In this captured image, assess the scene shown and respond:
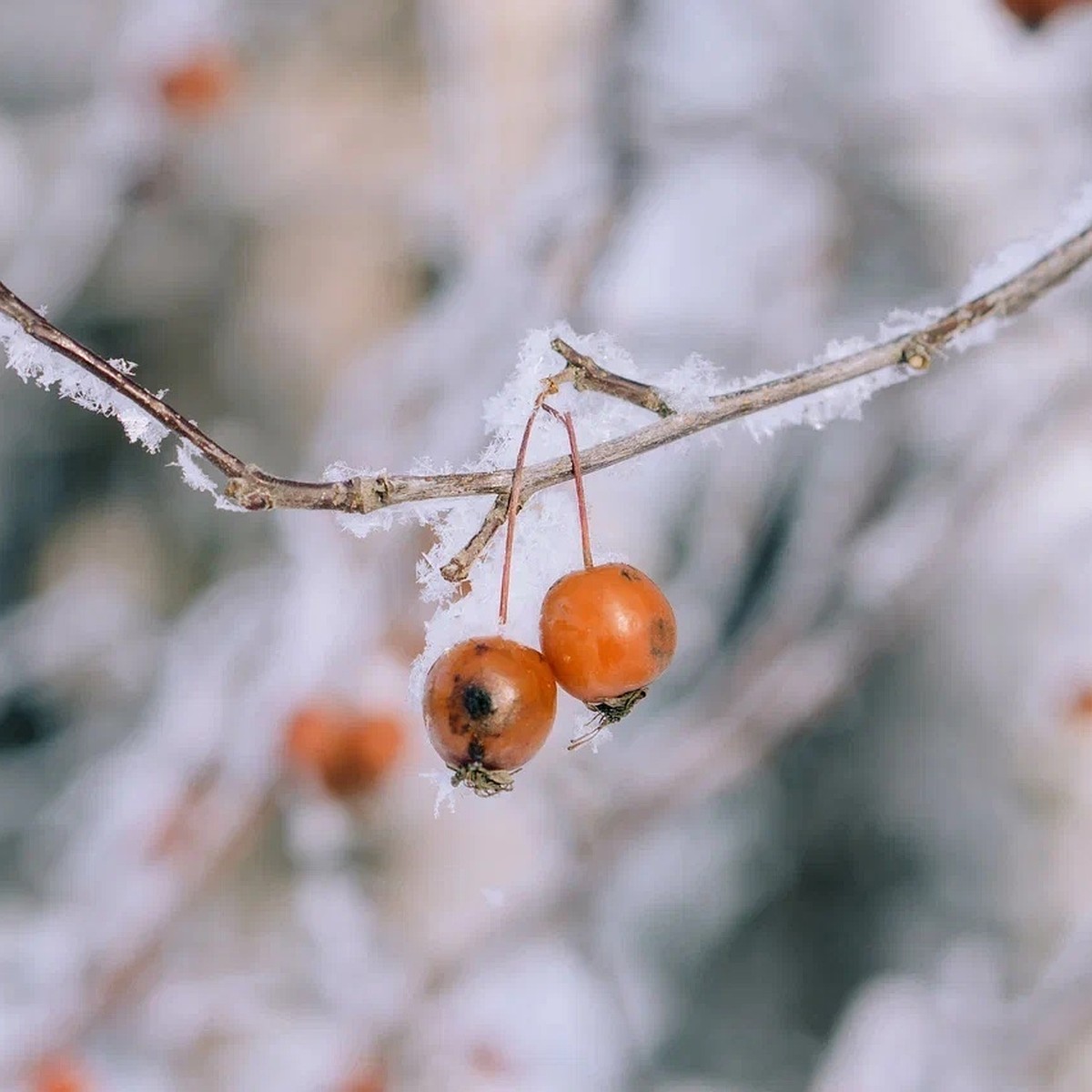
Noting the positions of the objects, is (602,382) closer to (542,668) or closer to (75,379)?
(542,668)

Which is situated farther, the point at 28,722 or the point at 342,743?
the point at 28,722

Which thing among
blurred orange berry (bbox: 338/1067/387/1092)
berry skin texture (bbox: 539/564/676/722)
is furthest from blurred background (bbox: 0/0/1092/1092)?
berry skin texture (bbox: 539/564/676/722)

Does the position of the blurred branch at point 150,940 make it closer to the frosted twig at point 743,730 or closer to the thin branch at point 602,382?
the frosted twig at point 743,730

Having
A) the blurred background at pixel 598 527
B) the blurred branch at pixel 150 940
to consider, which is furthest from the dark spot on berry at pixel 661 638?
the blurred branch at pixel 150 940

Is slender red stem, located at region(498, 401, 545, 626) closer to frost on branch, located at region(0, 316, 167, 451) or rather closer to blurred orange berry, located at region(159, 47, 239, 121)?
frost on branch, located at region(0, 316, 167, 451)

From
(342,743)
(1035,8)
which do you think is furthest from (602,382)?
(342,743)

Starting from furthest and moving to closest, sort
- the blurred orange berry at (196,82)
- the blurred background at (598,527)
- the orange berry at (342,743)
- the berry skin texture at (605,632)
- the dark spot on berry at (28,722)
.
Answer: the dark spot on berry at (28,722) → the blurred orange berry at (196,82) → the blurred background at (598,527) → the orange berry at (342,743) → the berry skin texture at (605,632)
